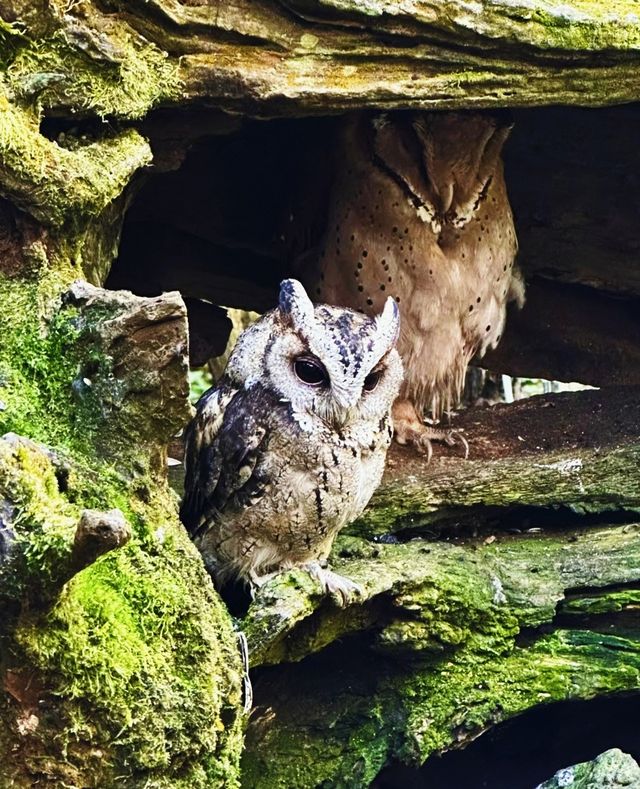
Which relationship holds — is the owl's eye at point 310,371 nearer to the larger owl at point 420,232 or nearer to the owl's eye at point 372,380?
the owl's eye at point 372,380

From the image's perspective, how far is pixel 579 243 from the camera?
417 centimetres

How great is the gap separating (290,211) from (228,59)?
4.43 feet

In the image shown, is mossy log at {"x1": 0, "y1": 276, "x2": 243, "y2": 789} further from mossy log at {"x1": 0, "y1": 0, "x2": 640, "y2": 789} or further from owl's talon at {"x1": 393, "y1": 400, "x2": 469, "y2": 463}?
owl's talon at {"x1": 393, "y1": 400, "x2": 469, "y2": 463}

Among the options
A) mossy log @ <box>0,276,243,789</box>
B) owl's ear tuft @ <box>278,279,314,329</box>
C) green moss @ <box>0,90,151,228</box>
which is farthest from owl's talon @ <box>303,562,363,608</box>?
green moss @ <box>0,90,151,228</box>

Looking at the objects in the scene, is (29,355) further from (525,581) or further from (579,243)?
(579,243)

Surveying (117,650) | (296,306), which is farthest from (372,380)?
(117,650)

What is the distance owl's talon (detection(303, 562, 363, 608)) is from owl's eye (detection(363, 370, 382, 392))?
1.62ft

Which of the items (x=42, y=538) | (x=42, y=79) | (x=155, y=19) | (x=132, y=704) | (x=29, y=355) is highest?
(x=155, y=19)

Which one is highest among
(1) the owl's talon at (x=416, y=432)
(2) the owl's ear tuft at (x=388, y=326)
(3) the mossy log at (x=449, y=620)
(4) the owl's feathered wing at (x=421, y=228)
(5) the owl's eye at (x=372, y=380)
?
(4) the owl's feathered wing at (x=421, y=228)

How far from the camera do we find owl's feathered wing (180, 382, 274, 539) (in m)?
2.87

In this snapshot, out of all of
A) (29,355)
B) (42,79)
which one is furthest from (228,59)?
(29,355)

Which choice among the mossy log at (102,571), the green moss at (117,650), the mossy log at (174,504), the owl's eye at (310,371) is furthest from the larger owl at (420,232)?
the green moss at (117,650)

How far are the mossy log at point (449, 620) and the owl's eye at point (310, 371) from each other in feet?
1.51

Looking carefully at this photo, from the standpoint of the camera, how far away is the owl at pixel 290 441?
285 centimetres
